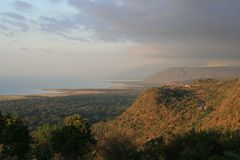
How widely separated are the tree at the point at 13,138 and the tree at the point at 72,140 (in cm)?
344

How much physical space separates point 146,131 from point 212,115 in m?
18.3

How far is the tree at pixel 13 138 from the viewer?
43.0 meters

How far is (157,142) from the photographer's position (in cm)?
4522

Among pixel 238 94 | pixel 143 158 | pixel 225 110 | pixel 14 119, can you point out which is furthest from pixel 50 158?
pixel 238 94

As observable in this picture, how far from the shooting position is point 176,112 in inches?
4471

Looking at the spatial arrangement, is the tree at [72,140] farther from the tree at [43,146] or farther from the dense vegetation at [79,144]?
the tree at [43,146]

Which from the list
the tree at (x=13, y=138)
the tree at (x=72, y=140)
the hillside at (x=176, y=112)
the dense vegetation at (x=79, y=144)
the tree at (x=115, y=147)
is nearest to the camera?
the dense vegetation at (x=79, y=144)

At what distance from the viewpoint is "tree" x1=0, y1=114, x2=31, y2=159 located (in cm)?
4295

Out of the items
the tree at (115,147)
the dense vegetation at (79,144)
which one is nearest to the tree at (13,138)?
the dense vegetation at (79,144)

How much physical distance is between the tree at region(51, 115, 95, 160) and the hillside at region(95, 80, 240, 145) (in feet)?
123

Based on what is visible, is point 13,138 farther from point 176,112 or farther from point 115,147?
point 176,112

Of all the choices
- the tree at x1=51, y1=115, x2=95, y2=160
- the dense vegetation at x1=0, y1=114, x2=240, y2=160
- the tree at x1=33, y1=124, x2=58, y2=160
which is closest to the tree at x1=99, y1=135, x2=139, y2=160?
the dense vegetation at x1=0, y1=114, x2=240, y2=160

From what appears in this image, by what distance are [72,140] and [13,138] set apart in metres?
6.79

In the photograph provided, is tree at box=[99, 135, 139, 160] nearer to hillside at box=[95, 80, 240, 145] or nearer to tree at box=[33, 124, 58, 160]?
tree at box=[33, 124, 58, 160]
